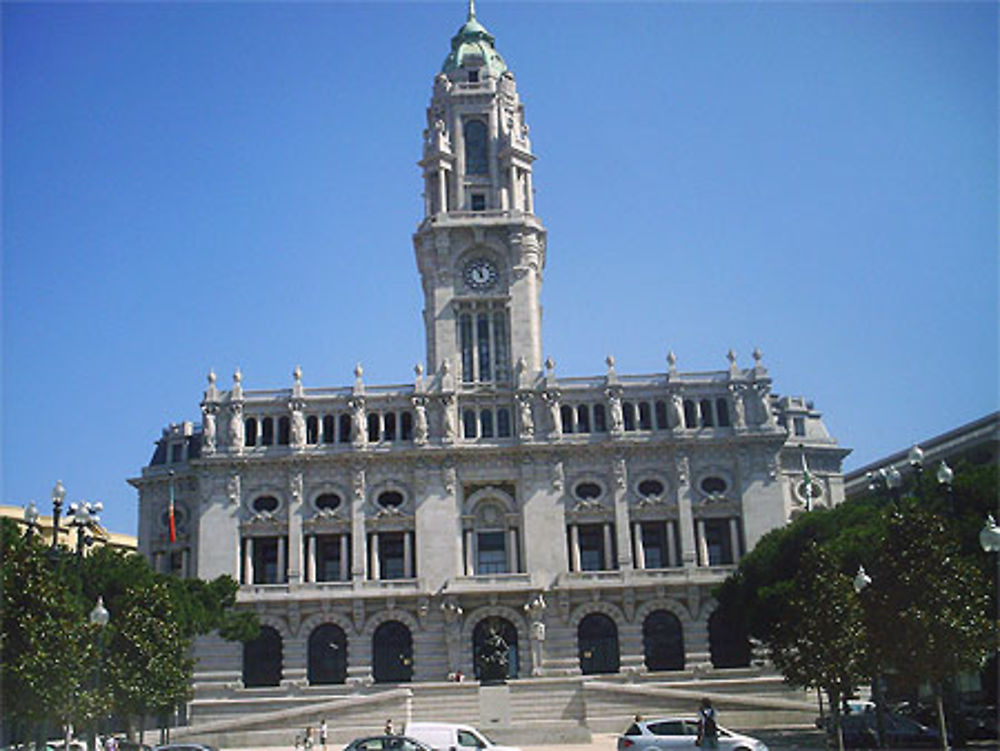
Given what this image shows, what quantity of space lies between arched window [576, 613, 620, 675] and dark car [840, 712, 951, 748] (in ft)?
103

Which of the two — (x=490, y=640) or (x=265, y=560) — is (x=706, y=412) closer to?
(x=490, y=640)

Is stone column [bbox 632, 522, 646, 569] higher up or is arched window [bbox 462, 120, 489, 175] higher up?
arched window [bbox 462, 120, 489, 175]

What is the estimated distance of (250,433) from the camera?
8381 cm

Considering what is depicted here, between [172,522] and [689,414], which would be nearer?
[172,522]

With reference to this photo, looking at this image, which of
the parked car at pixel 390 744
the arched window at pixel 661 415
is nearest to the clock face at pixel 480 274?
the arched window at pixel 661 415

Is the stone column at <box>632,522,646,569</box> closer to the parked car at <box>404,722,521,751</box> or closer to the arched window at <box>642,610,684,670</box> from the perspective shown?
the arched window at <box>642,610,684,670</box>

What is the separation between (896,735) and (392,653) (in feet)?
133

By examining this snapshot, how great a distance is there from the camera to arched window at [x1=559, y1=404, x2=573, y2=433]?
8406 centimetres

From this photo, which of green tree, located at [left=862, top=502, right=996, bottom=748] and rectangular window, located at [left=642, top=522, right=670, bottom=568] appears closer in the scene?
green tree, located at [left=862, top=502, right=996, bottom=748]

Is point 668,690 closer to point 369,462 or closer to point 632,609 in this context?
point 632,609

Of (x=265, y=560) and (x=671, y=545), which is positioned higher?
(x=265, y=560)

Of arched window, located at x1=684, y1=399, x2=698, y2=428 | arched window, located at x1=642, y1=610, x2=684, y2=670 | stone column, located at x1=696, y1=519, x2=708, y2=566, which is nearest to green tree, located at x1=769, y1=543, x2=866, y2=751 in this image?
arched window, located at x1=642, y1=610, x2=684, y2=670

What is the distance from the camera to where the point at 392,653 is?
7869 centimetres

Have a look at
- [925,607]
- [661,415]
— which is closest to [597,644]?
[661,415]
